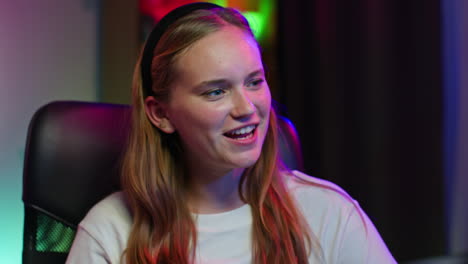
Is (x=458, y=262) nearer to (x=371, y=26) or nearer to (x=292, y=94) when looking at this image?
(x=371, y=26)

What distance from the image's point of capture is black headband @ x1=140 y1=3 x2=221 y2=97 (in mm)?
1041

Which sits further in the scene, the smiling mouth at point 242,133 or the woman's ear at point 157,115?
the woman's ear at point 157,115

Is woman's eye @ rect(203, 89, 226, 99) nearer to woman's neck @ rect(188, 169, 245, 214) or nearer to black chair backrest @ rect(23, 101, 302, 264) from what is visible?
woman's neck @ rect(188, 169, 245, 214)

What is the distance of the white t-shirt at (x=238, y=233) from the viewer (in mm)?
1019

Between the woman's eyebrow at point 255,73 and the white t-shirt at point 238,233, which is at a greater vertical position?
the woman's eyebrow at point 255,73

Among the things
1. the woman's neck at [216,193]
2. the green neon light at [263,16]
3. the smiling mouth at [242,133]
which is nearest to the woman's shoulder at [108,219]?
the woman's neck at [216,193]

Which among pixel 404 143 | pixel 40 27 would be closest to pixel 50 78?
pixel 40 27

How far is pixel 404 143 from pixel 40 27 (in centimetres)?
137

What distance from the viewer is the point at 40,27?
1.98m

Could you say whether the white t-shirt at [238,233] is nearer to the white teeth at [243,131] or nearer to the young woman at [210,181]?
→ the young woman at [210,181]

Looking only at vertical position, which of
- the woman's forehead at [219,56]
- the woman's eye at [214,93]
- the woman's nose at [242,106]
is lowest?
the woman's nose at [242,106]

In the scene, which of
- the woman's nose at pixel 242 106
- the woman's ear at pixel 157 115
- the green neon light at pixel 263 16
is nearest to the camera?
the woman's nose at pixel 242 106

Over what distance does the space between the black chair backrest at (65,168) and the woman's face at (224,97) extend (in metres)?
0.26

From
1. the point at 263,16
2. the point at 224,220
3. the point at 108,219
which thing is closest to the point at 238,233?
the point at 224,220
